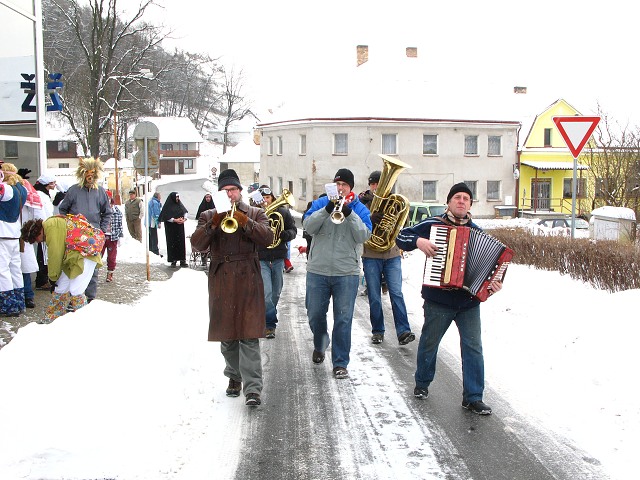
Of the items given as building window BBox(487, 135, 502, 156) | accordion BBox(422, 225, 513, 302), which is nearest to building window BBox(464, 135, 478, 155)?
building window BBox(487, 135, 502, 156)

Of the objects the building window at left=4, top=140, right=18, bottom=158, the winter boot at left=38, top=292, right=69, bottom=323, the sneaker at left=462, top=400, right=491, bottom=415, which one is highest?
the building window at left=4, top=140, right=18, bottom=158

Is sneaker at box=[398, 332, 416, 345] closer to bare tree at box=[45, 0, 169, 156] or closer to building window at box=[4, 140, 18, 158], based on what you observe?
building window at box=[4, 140, 18, 158]

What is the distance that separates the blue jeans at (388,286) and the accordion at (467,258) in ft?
8.25

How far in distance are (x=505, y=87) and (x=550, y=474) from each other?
45.0m

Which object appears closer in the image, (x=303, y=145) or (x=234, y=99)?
(x=303, y=145)

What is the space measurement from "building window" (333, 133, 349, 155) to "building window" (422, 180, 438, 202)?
5.18 meters

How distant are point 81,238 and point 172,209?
24.3 feet

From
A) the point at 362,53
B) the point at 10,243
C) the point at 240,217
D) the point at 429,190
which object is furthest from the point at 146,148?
the point at 362,53

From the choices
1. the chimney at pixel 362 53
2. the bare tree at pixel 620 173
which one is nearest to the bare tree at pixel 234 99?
the chimney at pixel 362 53

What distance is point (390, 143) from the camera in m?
41.2

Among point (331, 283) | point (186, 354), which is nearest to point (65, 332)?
point (186, 354)

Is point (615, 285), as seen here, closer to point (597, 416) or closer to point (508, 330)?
point (508, 330)

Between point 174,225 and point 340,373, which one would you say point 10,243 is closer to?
point 340,373

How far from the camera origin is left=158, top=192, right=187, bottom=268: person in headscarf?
16023 mm
